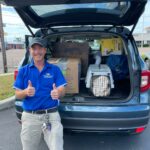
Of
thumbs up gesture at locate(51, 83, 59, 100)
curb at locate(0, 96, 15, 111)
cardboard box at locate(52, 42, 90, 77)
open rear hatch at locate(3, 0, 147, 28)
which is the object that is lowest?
curb at locate(0, 96, 15, 111)

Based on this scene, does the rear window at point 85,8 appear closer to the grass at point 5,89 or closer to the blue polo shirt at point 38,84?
the blue polo shirt at point 38,84

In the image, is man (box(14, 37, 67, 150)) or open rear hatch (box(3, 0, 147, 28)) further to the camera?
open rear hatch (box(3, 0, 147, 28))

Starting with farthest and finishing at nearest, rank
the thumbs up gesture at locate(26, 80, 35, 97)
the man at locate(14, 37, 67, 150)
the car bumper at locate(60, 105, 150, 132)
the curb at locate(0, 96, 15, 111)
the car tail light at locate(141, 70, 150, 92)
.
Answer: the curb at locate(0, 96, 15, 111), the car tail light at locate(141, 70, 150, 92), the car bumper at locate(60, 105, 150, 132), the man at locate(14, 37, 67, 150), the thumbs up gesture at locate(26, 80, 35, 97)

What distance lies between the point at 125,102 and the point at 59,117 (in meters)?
0.81

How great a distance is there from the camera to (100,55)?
4660 mm

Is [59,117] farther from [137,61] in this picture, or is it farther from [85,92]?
[137,61]

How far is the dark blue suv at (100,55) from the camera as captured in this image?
3.07 meters

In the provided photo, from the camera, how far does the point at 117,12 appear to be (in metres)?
3.61

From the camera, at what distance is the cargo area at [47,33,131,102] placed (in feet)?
11.6

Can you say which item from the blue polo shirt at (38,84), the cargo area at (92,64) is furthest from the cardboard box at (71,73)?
the blue polo shirt at (38,84)

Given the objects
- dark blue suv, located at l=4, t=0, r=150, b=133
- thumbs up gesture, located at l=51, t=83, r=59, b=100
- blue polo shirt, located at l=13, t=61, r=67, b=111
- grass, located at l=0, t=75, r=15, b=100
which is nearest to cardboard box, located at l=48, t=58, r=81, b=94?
dark blue suv, located at l=4, t=0, r=150, b=133

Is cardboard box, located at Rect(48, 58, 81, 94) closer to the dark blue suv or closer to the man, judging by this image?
the dark blue suv

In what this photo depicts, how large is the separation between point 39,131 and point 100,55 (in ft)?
7.04

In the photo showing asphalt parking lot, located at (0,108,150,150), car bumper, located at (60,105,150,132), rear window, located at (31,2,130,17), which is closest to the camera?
car bumper, located at (60,105,150,132)
